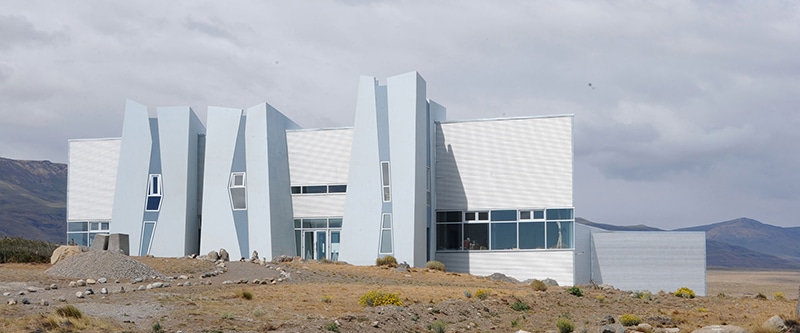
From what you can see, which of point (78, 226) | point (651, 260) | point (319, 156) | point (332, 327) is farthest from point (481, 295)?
point (78, 226)

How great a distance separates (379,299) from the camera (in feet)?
98.7

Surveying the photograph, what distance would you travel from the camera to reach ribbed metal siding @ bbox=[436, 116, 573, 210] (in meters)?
51.5

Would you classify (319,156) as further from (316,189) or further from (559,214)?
(559,214)

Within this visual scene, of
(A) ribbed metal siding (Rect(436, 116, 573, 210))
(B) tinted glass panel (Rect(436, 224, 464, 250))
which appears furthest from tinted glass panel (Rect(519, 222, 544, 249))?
(B) tinted glass panel (Rect(436, 224, 464, 250))

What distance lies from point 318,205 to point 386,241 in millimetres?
5602

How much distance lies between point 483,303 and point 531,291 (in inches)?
319

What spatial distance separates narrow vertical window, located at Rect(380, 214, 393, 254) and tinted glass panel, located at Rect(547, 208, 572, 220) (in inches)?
335

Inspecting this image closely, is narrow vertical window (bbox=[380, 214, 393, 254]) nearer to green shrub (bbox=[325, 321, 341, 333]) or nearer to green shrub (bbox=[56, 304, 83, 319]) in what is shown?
green shrub (bbox=[325, 321, 341, 333])

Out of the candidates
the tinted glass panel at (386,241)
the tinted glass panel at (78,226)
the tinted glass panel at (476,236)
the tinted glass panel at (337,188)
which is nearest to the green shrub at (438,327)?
the tinted glass panel at (386,241)

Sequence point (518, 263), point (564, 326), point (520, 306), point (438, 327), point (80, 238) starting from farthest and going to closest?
point (80, 238) → point (518, 263) → point (520, 306) → point (564, 326) → point (438, 327)

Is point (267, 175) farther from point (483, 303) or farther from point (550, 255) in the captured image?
point (483, 303)

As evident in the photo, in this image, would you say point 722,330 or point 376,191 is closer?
point 722,330

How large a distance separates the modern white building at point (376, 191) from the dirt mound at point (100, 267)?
48.9 ft

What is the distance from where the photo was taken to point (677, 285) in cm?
5472
